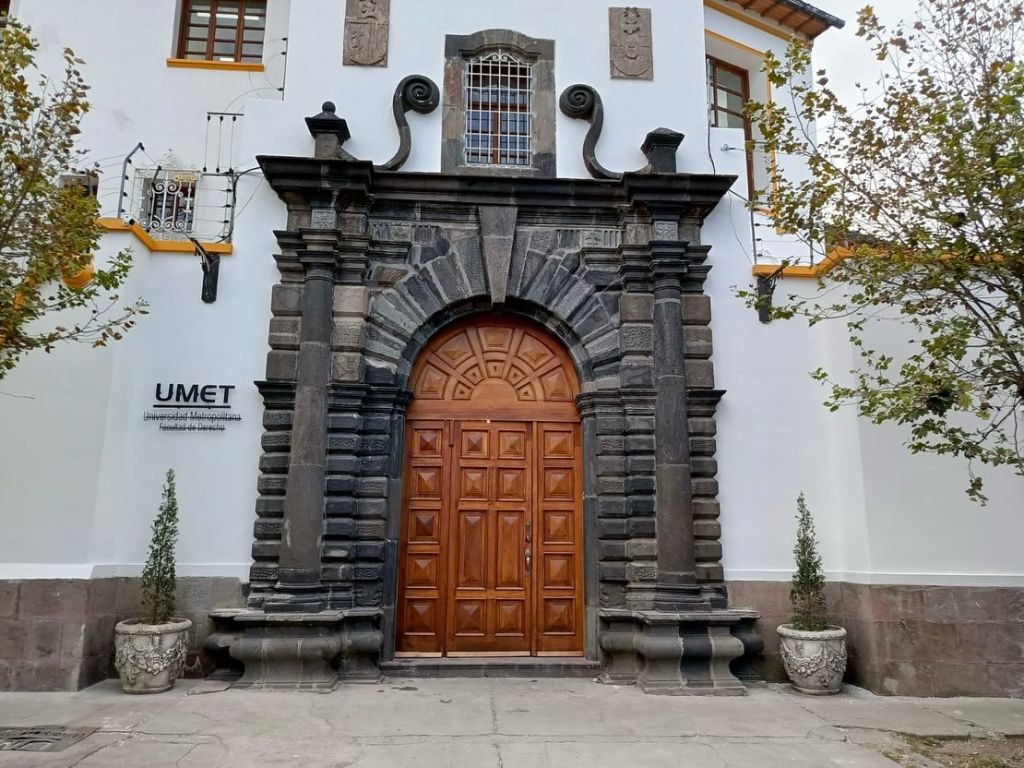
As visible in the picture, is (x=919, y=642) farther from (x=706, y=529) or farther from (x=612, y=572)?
(x=612, y=572)

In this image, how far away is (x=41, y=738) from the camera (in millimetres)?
5523

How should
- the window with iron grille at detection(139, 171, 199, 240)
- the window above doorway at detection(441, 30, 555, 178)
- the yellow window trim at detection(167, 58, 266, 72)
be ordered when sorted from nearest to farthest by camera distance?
the window above doorway at detection(441, 30, 555, 178), the window with iron grille at detection(139, 171, 199, 240), the yellow window trim at detection(167, 58, 266, 72)

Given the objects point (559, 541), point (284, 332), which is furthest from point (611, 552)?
point (284, 332)

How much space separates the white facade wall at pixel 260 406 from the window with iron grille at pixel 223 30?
248 centimetres

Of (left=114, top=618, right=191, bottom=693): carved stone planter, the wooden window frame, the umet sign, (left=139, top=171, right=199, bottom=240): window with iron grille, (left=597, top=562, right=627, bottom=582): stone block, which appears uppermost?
the wooden window frame

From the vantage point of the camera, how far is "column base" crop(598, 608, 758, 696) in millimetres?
7246

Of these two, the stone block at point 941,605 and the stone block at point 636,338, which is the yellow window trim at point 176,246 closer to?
the stone block at point 636,338

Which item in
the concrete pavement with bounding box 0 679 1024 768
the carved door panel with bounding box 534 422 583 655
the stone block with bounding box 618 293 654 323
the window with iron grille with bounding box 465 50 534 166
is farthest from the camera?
the window with iron grille with bounding box 465 50 534 166

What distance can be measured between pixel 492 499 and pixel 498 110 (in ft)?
14.7

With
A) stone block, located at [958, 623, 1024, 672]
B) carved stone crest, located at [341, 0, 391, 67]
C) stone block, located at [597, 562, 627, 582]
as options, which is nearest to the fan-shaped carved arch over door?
stone block, located at [597, 562, 627, 582]

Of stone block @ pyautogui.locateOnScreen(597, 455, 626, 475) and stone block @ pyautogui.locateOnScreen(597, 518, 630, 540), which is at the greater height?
stone block @ pyautogui.locateOnScreen(597, 455, 626, 475)

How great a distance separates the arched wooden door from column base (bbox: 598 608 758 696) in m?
0.56

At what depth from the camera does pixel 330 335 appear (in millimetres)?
7965

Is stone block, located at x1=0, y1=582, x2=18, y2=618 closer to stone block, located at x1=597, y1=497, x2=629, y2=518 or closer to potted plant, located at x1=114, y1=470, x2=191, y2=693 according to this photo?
potted plant, located at x1=114, y1=470, x2=191, y2=693
